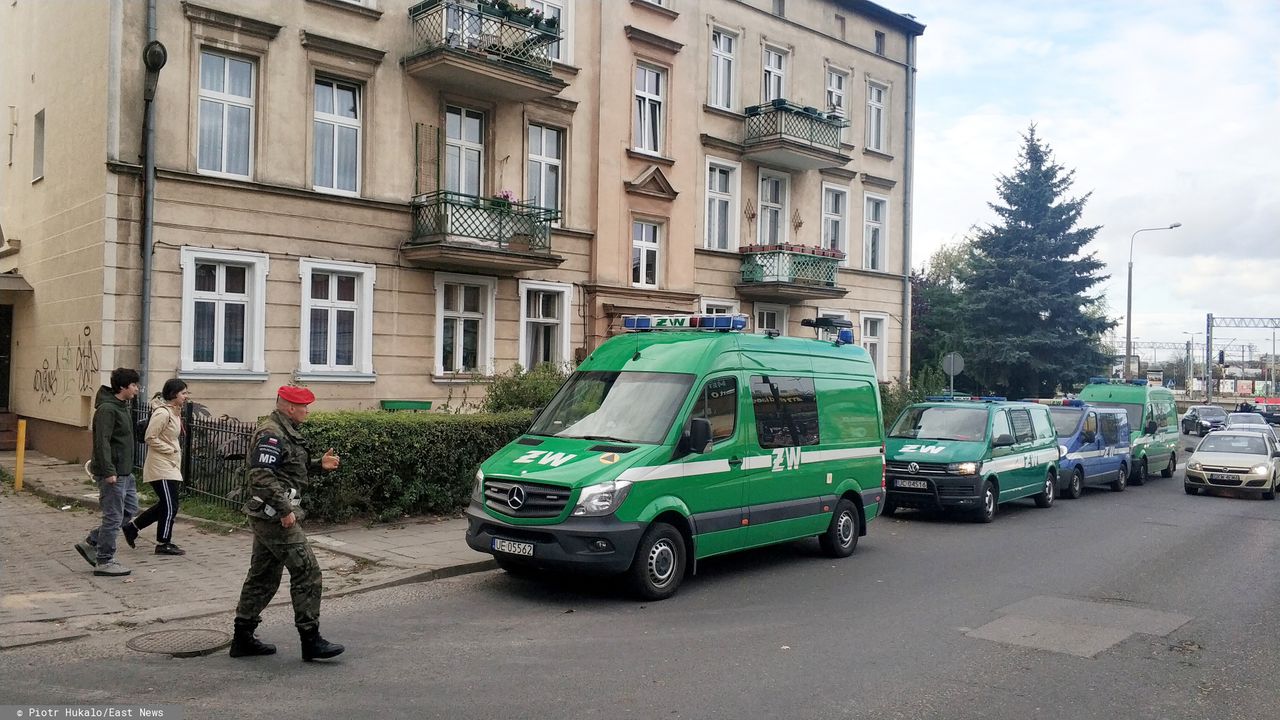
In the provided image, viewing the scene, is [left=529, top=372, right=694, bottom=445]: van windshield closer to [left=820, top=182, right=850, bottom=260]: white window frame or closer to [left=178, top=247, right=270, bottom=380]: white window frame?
[left=178, top=247, right=270, bottom=380]: white window frame

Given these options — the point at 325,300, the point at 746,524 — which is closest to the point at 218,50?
the point at 325,300

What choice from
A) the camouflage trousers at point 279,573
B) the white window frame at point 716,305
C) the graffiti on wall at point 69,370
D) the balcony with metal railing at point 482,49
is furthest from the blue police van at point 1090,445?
the graffiti on wall at point 69,370

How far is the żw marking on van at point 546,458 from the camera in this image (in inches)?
334

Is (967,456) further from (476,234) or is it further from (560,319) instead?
(560,319)

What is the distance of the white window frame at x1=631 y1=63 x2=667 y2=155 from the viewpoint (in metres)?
22.7

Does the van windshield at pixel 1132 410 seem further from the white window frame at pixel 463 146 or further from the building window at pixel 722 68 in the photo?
the white window frame at pixel 463 146

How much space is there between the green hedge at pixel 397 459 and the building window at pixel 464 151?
774 cm

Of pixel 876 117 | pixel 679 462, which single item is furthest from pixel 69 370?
pixel 876 117

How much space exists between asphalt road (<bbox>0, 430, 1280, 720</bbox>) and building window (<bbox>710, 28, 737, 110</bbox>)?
55.6ft

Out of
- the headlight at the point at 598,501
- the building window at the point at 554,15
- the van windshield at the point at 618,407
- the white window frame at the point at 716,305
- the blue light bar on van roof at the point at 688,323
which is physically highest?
the building window at the point at 554,15

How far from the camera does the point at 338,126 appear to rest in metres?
17.7

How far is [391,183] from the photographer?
18.2 m

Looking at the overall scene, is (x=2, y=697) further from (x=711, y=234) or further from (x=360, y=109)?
(x=711, y=234)

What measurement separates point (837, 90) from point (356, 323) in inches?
678
